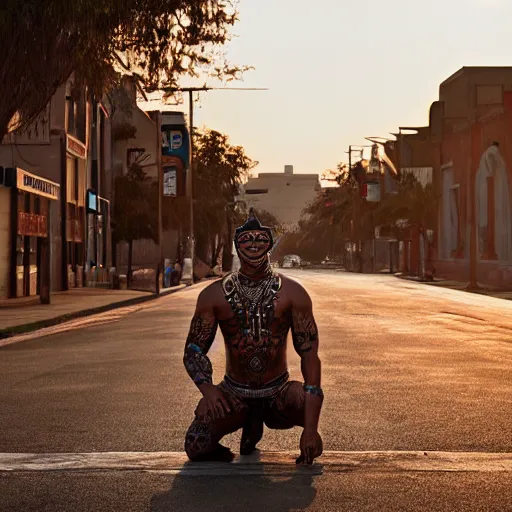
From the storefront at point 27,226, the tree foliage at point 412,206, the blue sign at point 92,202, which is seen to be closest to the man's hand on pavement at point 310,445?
the storefront at point 27,226

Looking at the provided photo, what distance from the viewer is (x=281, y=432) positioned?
32.5 feet

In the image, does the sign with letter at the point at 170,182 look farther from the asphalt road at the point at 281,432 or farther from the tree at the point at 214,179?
the asphalt road at the point at 281,432

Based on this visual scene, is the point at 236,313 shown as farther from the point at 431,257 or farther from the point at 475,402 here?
the point at 431,257

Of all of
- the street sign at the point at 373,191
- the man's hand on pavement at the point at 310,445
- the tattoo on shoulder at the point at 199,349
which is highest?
the street sign at the point at 373,191

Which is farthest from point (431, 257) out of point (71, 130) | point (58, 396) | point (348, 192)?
point (58, 396)

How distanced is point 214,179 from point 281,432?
91.9 m

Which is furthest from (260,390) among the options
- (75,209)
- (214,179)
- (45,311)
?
(214,179)

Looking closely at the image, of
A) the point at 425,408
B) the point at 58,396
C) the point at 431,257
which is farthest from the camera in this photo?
the point at 431,257

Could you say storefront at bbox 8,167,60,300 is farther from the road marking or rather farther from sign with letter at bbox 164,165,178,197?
sign with letter at bbox 164,165,178,197

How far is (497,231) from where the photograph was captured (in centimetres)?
7025

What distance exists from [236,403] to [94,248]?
59237 millimetres

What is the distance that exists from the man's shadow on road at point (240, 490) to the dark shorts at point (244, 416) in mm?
150

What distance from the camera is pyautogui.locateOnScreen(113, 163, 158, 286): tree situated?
74500 millimetres

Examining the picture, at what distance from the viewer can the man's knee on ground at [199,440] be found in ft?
26.2
